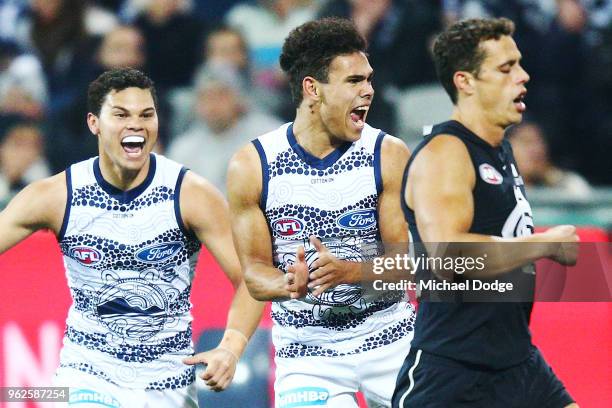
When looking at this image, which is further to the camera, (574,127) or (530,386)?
(574,127)

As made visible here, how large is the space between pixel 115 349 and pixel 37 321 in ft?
4.71

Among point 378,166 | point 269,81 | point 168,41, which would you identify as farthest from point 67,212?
point 168,41

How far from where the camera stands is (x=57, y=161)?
896 centimetres

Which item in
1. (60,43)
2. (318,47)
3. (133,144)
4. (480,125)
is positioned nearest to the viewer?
(480,125)

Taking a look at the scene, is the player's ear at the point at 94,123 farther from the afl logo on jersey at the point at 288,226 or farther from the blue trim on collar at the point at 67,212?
the afl logo on jersey at the point at 288,226

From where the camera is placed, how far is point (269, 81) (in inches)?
367

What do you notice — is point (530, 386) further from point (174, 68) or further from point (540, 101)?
point (174, 68)

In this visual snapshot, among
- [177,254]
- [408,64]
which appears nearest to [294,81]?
[177,254]

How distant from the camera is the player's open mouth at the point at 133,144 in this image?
5.25 meters

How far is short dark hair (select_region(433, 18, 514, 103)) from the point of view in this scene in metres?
4.37

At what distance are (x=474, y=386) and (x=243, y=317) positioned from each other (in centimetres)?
127

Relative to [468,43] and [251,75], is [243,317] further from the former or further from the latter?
[251,75]

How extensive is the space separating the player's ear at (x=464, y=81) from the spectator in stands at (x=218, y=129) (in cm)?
446

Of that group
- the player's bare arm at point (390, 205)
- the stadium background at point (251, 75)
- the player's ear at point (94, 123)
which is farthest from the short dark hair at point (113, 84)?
the stadium background at point (251, 75)
